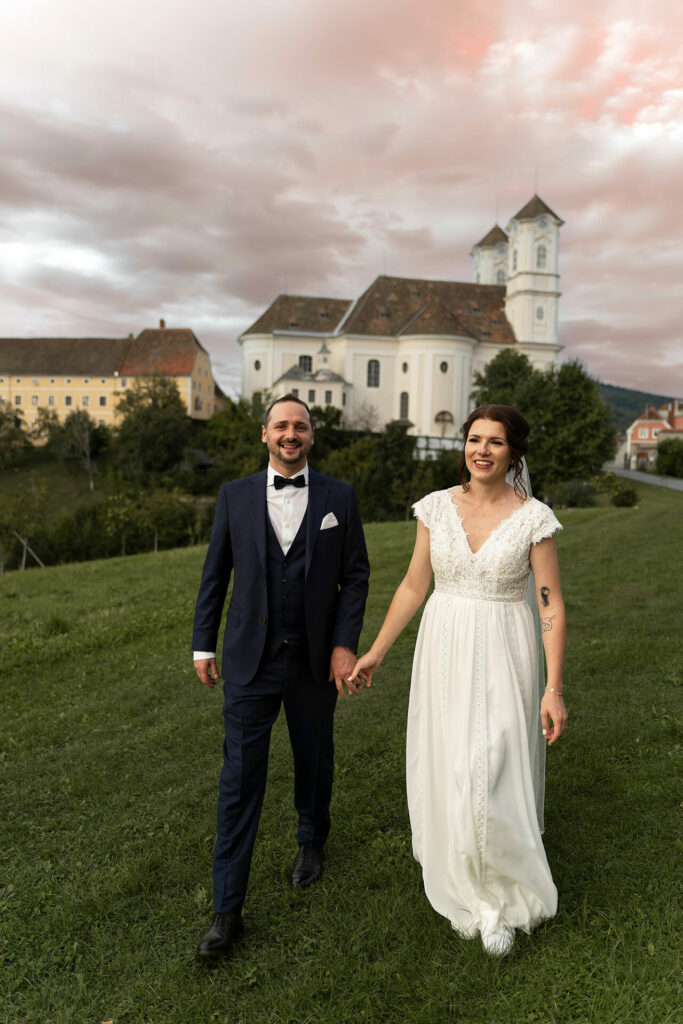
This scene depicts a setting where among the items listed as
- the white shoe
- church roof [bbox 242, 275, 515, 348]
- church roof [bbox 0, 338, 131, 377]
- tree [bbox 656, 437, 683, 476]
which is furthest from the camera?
church roof [bbox 0, 338, 131, 377]

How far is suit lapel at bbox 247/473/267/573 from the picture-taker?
3.67 meters

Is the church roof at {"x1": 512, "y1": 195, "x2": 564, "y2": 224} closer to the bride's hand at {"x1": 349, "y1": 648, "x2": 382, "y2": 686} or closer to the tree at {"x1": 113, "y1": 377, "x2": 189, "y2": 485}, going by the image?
the tree at {"x1": 113, "y1": 377, "x2": 189, "y2": 485}

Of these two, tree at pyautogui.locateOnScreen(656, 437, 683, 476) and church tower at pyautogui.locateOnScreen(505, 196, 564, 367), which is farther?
tree at pyautogui.locateOnScreen(656, 437, 683, 476)

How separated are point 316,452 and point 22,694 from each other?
49994 millimetres

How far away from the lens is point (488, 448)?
3395 mm

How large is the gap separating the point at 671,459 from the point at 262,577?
79.6 metres

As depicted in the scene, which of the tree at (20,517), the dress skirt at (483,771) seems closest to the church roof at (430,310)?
the tree at (20,517)

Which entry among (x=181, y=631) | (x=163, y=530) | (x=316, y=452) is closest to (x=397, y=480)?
(x=316, y=452)

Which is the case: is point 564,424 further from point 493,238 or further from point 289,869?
point 289,869

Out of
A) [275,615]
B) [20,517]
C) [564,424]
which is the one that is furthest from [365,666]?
[564,424]

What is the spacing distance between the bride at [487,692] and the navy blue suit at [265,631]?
1.56 feet

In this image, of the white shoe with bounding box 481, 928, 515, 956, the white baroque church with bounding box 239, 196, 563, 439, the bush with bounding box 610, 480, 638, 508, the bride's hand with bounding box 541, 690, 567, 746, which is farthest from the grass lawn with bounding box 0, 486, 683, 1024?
the white baroque church with bounding box 239, 196, 563, 439

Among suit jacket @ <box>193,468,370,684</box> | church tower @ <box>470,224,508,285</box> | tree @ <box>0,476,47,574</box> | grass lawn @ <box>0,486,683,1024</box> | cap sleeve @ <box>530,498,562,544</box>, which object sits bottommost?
tree @ <box>0,476,47,574</box>

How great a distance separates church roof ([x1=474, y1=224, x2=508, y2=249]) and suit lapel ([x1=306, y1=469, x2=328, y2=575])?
274 ft
